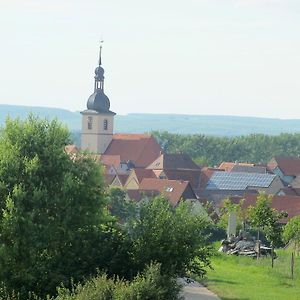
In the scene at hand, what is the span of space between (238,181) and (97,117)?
25.8 m

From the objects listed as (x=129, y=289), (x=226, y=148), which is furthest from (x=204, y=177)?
(x=129, y=289)

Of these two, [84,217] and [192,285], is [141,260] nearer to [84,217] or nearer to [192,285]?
[84,217]

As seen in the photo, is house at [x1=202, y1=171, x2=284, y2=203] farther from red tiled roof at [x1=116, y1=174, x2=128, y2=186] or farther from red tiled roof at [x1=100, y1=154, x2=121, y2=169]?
red tiled roof at [x1=100, y1=154, x2=121, y2=169]

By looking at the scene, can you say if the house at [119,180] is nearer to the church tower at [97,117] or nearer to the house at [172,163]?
the house at [172,163]

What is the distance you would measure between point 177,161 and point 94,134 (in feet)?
35.3

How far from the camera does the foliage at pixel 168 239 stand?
26.7m

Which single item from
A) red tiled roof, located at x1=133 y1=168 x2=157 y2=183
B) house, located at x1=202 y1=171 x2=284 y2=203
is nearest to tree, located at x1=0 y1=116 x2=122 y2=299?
house, located at x1=202 y1=171 x2=284 y2=203

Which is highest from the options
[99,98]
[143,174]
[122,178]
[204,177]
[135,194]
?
[99,98]

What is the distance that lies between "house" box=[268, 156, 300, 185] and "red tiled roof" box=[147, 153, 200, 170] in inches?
364

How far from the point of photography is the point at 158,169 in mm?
107625

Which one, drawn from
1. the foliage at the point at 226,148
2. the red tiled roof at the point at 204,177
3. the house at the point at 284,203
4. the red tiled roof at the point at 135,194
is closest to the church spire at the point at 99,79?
the red tiled roof at the point at 204,177

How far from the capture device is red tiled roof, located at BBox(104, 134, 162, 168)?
123m

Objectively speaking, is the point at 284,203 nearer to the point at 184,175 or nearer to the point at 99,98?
the point at 184,175

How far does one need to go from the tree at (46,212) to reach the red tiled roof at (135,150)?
306 feet
